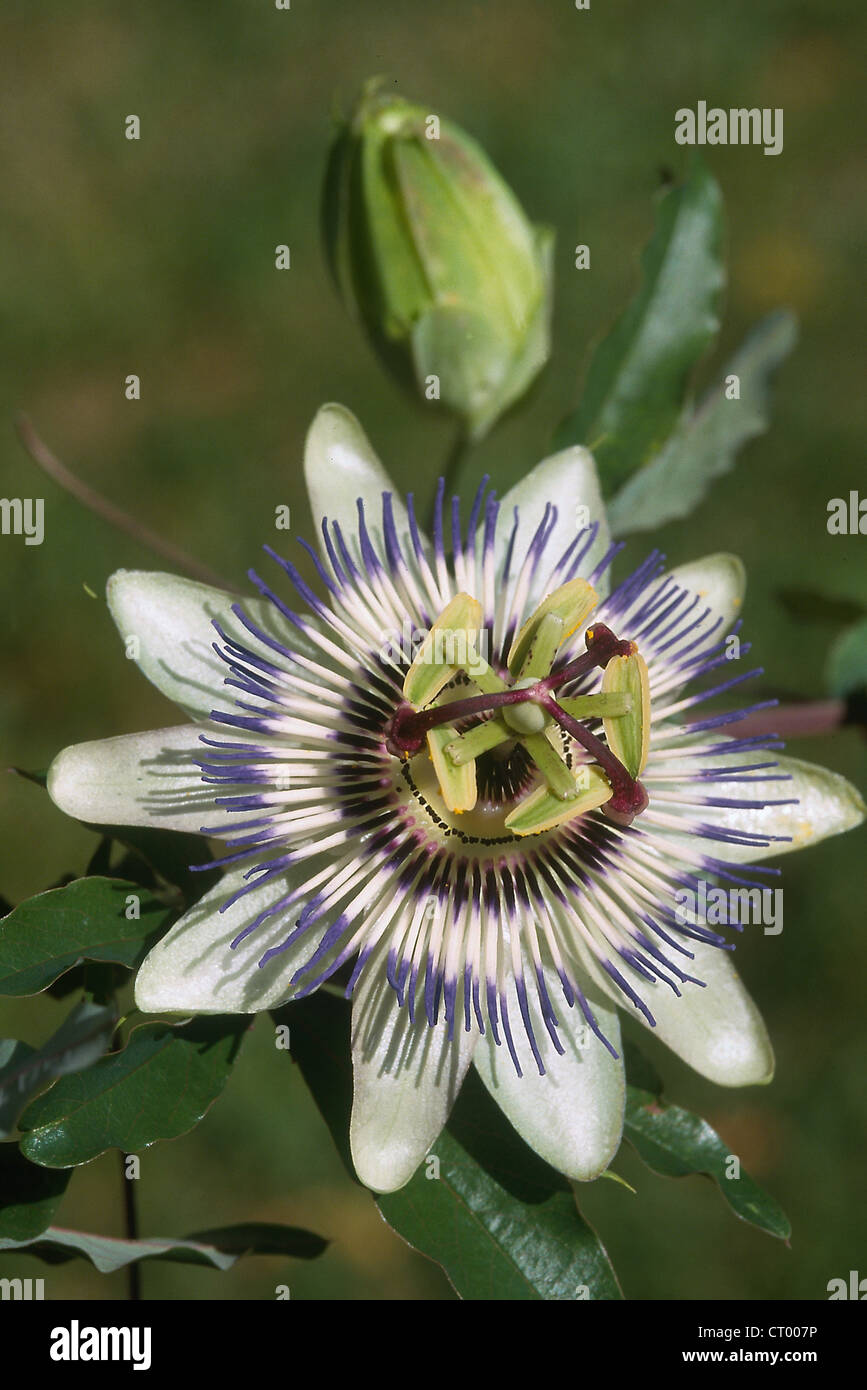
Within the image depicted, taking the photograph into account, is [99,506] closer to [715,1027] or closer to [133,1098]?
[133,1098]

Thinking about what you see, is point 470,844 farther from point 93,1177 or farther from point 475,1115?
point 93,1177

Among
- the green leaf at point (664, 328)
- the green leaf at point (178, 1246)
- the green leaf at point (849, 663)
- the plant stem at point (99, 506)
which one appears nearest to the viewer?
the green leaf at point (178, 1246)

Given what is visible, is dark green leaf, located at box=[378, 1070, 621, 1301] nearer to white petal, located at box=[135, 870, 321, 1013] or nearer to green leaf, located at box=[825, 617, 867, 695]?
white petal, located at box=[135, 870, 321, 1013]

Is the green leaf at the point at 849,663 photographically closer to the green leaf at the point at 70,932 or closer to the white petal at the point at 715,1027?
the white petal at the point at 715,1027

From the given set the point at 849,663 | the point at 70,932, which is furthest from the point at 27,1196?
the point at 849,663

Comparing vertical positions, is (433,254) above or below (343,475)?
above

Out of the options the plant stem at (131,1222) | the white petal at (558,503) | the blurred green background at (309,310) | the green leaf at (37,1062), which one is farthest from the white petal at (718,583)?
the blurred green background at (309,310)
